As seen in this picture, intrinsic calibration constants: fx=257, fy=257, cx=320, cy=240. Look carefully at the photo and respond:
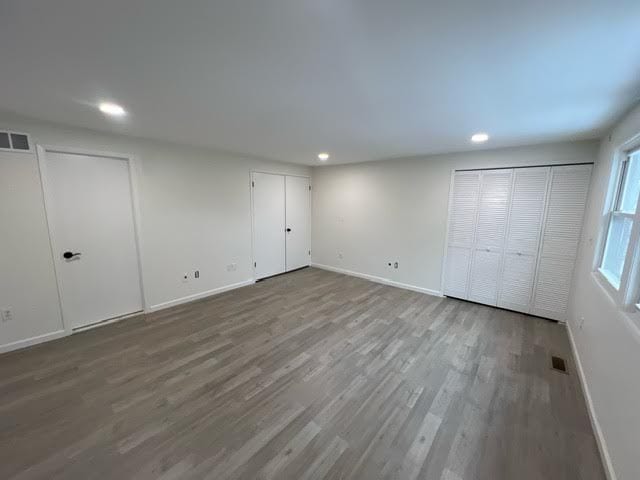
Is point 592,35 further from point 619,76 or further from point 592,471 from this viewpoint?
point 592,471

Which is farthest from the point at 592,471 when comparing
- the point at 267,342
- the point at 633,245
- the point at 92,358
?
the point at 92,358

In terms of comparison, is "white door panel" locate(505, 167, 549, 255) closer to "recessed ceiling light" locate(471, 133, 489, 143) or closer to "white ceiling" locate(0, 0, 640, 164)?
"recessed ceiling light" locate(471, 133, 489, 143)

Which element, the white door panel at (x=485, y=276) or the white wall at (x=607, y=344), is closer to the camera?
the white wall at (x=607, y=344)

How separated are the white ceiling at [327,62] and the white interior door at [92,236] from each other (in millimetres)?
Answer: 636

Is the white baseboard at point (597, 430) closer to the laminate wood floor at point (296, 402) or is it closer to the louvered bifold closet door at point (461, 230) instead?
the laminate wood floor at point (296, 402)

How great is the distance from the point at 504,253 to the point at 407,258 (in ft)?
4.77

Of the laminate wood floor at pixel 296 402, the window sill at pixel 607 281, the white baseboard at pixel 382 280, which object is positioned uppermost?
the window sill at pixel 607 281

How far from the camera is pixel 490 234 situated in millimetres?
3857

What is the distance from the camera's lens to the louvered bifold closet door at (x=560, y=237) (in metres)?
3.26

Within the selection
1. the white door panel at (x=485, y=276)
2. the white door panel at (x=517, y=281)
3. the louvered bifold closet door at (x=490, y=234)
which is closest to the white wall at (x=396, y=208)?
the louvered bifold closet door at (x=490, y=234)

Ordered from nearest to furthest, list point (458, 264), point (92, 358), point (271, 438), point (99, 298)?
point (271, 438) → point (92, 358) → point (99, 298) → point (458, 264)

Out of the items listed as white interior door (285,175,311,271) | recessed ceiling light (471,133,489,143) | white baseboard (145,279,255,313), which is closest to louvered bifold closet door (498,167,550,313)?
recessed ceiling light (471,133,489,143)

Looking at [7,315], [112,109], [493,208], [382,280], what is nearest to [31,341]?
[7,315]

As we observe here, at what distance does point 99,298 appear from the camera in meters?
3.29
